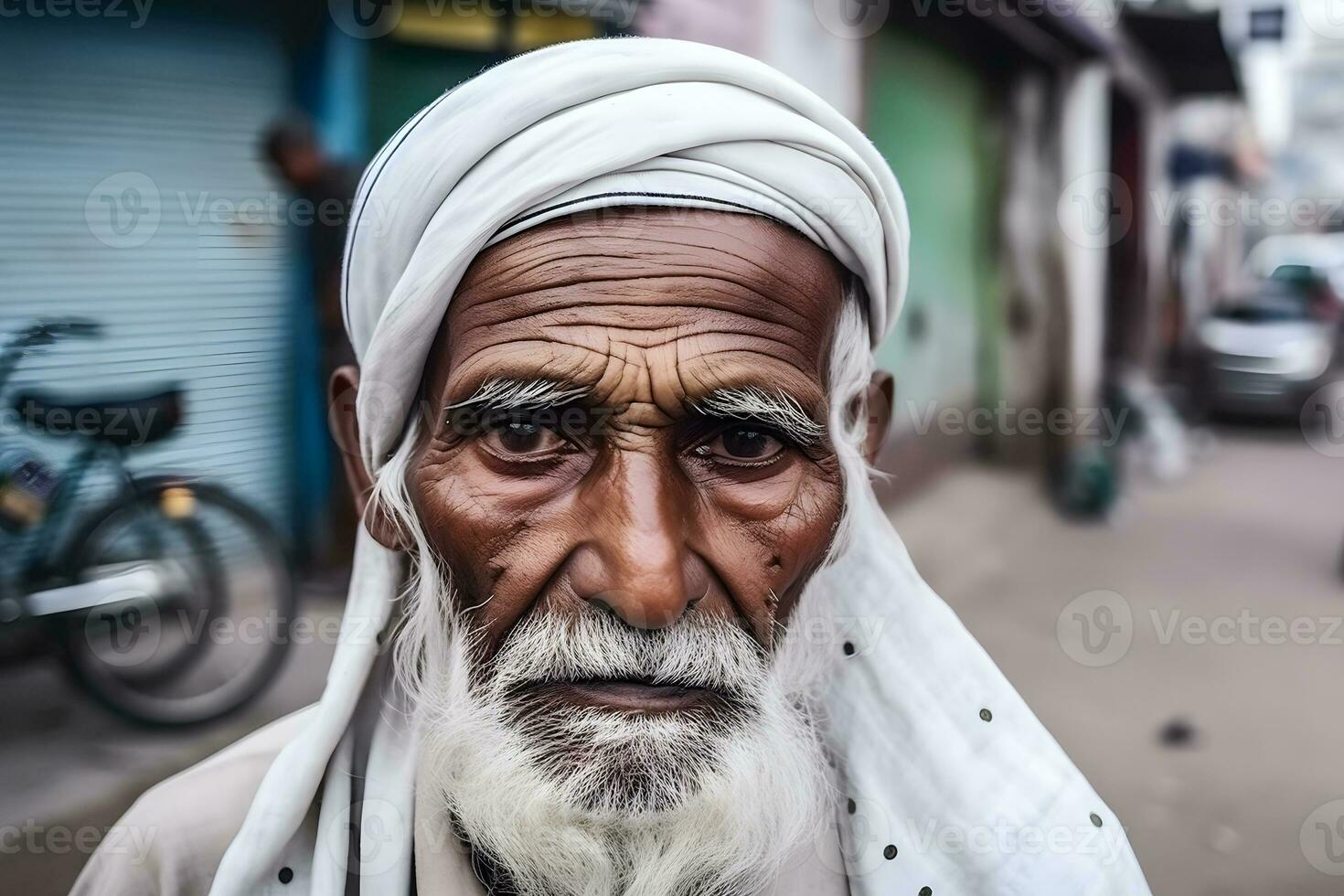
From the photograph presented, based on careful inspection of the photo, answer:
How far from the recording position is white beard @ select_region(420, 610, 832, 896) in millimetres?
1235

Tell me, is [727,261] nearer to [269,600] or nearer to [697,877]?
[697,877]

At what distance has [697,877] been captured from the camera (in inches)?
55.7

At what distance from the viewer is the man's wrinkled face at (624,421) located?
128 cm

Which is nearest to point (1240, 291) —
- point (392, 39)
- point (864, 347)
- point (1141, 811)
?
point (1141, 811)
